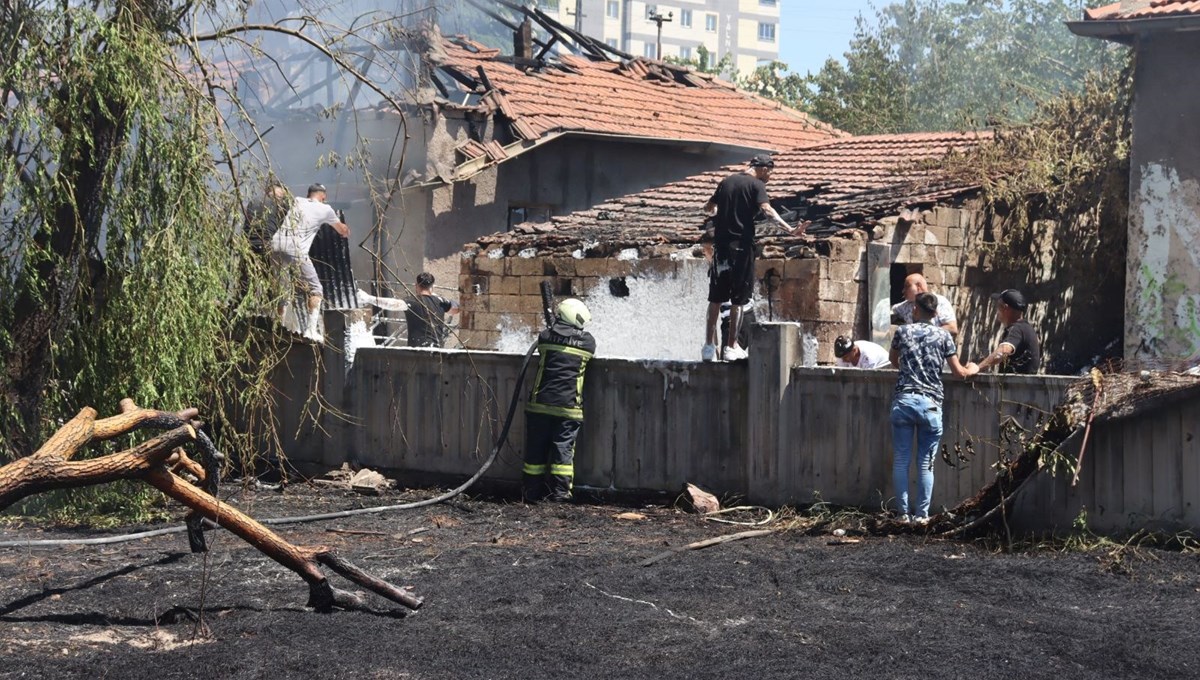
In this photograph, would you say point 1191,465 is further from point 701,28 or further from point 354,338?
point 701,28

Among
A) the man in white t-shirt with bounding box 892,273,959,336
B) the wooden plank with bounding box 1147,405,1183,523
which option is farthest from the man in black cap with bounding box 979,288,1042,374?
the wooden plank with bounding box 1147,405,1183,523

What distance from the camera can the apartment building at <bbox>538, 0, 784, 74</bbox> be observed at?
9594 centimetres

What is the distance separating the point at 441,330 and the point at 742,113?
1106 centimetres

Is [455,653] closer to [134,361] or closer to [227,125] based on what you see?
[134,361]

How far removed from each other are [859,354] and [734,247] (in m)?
2.07

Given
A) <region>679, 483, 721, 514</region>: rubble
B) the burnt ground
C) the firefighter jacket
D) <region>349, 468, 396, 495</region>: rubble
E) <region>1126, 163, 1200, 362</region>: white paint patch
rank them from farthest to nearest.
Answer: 1. <region>1126, 163, 1200, 362</region>: white paint patch
2. <region>349, 468, 396, 495</region>: rubble
3. the firefighter jacket
4. <region>679, 483, 721, 514</region>: rubble
5. the burnt ground

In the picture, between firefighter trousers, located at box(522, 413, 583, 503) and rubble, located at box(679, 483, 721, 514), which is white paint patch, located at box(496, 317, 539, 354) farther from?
rubble, located at box(679, 483, 721, 514)

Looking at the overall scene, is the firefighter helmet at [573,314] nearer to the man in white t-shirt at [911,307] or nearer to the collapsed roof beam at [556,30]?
the man in white t-shirt at [911,307]

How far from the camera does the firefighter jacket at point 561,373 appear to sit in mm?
11102

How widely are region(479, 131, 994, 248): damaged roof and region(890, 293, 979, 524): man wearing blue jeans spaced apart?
5.82 meters

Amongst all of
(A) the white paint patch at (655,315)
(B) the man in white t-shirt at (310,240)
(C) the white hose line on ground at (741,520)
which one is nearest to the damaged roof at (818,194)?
(A) the white paint patch at (655,315)

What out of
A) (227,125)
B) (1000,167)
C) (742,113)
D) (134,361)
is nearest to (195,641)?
(134,361)

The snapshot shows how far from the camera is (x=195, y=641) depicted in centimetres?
651

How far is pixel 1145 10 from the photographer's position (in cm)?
1446
